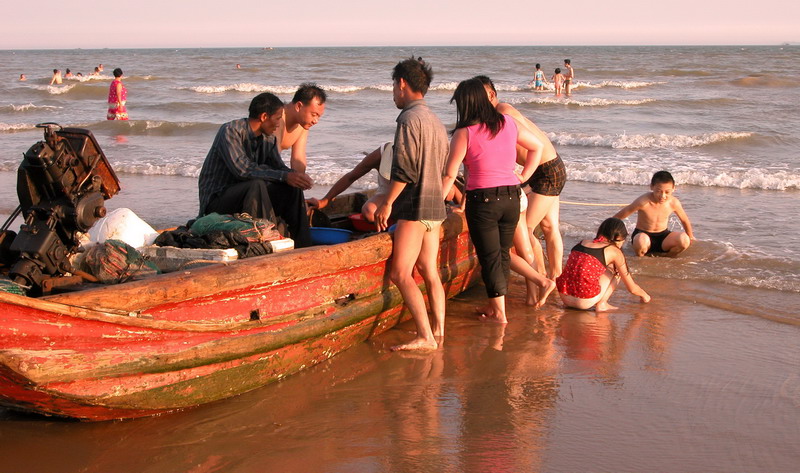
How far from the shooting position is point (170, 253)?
16.2 feet

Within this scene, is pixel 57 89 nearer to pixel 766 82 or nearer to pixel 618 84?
pixel 618 84

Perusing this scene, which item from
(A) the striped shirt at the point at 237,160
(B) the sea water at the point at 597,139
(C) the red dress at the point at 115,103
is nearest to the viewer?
(A) the striped shirt at the point at 237,160

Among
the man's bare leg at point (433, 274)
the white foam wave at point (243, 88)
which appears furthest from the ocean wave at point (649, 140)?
the white foam wave at point (243, 88)

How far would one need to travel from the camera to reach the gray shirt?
16.0 feet

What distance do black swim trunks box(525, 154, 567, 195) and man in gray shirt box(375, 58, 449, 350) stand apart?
1.30 m

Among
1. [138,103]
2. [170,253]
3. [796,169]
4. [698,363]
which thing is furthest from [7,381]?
[138,103]

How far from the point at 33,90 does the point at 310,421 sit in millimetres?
31579

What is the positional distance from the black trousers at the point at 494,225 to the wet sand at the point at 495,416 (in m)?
0.47

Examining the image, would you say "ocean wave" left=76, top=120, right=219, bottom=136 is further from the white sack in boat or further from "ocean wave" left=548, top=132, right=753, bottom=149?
the white sack in boat

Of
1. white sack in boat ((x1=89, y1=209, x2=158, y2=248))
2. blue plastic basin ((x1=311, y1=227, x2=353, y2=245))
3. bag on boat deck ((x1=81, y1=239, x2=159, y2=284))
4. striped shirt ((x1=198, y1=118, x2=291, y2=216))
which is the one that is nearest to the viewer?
bag on boat deck ((x1=81, y1=239, x2=159, y2=284))

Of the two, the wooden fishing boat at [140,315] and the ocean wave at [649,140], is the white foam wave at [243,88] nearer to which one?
the ocean wave at [649,140]

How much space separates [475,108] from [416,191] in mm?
709

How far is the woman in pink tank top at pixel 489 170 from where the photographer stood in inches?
207

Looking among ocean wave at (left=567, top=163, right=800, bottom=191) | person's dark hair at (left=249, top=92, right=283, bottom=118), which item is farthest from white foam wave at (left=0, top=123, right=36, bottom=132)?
person's dark hair at (left=249, top=92, right=283, bottom=118)
